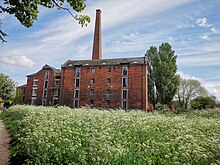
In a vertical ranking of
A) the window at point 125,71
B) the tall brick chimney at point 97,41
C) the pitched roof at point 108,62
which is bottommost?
the window at point 125,71

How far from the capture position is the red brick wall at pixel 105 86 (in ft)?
109

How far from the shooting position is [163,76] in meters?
35.5

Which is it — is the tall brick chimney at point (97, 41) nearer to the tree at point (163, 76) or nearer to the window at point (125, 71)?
the window at point (125, 71)

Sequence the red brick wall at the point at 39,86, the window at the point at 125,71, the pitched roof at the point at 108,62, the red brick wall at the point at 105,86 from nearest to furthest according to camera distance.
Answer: the red brick wall at the point at 105,86 < the window at the point at 125,71 < the pitched roof at the point at 108,62 < the red brick wall at the point at 39,86

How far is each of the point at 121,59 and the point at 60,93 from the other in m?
17.3

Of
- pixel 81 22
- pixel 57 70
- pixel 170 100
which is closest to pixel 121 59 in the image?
pixel 170 100

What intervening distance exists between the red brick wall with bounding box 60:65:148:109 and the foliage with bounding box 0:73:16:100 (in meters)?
14.1

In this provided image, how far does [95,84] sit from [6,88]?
2354 cm

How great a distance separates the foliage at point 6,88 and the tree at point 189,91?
4665 centimetres

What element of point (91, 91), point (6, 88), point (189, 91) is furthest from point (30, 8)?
point (189, 91)

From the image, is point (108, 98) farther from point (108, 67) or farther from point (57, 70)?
point (57, 70)

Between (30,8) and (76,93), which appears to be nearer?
(30,8)

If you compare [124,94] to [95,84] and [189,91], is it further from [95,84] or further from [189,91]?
[189,91]

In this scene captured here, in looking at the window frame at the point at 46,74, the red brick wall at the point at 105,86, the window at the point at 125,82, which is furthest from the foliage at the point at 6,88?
the window at the point at 125,82
